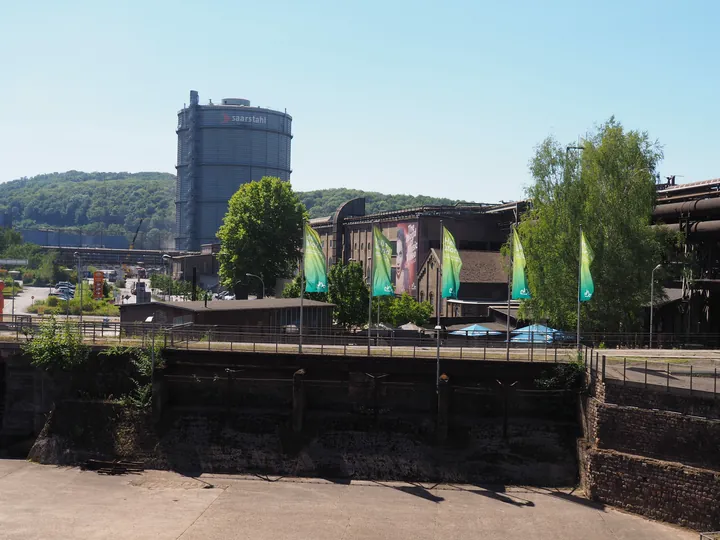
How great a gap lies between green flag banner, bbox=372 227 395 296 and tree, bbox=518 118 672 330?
18.3m

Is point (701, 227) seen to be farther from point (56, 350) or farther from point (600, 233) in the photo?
point (56, 350)

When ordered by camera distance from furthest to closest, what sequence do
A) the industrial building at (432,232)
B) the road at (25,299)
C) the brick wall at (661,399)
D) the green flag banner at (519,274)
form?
the road at (25,299), the industrial building at (432,232), the green flag banner at (519,274), the brick wall at (661,399)

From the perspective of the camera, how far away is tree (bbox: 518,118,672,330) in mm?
59969

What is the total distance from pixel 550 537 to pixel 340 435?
14133 mm

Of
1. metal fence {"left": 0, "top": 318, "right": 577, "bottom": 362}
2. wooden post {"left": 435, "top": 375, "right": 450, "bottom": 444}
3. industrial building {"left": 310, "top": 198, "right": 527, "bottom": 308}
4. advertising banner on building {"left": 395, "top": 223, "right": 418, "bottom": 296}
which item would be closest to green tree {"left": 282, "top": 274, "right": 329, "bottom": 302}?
industrial building {"left": 310, "top": 198, "right": 527, "bottom": 308}

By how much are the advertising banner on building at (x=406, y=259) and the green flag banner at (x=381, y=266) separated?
56886mm

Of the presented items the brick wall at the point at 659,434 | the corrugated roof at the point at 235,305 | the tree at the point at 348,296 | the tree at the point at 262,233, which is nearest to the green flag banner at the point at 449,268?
the brick wall at the point at 659,434

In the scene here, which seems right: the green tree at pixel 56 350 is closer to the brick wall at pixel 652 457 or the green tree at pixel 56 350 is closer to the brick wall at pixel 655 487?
the brick wall at pixel 652 457

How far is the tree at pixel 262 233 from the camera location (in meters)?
99.4

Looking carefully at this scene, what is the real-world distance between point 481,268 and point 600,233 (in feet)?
111

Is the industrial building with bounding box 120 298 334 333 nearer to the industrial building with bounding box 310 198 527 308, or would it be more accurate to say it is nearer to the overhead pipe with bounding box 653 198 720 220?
the overhead pipe with bounding box 653 198 720 220

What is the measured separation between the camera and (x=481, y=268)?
94188 millimetres

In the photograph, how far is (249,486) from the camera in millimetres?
41344

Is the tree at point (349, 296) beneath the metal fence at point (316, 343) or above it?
above
